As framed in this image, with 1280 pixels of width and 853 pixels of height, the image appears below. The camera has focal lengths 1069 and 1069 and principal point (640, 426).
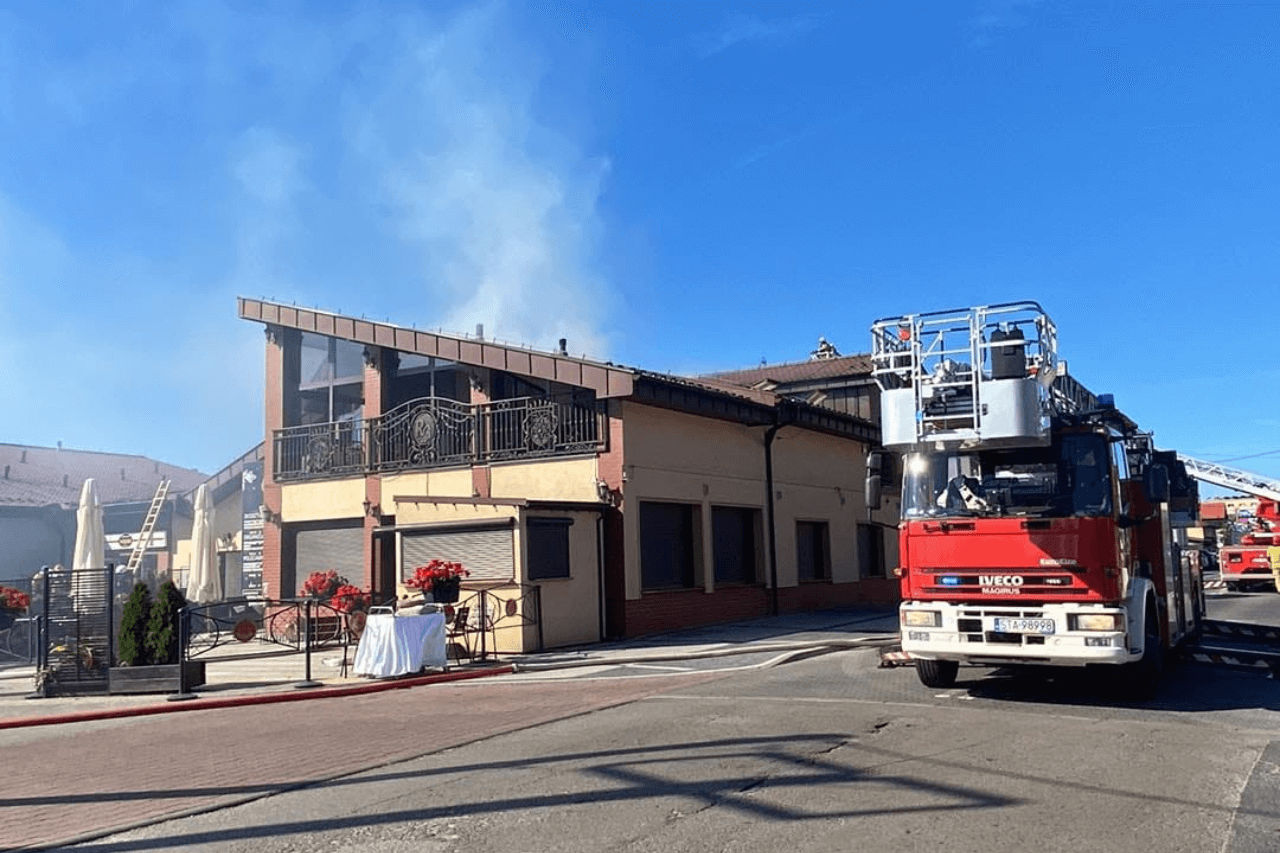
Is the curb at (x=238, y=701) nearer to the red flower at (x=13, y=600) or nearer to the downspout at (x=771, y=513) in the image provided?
the red flower at (x=13, y=600)

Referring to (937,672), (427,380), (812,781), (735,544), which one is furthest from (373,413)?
(812,781)

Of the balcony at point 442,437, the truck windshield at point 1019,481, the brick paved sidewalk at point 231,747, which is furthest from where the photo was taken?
the balcony at point 442,437

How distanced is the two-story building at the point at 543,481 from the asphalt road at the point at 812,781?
6.37m

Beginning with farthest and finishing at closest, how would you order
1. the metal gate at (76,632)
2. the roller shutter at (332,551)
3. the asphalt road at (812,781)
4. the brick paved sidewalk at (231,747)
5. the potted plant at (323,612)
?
1. the roller shutter at (332,551)
2. the potted plant at (323,612)
3. the metal gate at (76,632)
4. the brick paved sidewalk at (231,747)
5. the asphalt road at (812,781)

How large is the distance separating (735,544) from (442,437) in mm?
6607

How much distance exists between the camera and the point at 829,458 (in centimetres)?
2711

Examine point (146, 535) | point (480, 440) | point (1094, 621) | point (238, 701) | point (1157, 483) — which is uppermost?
point (480, 440)

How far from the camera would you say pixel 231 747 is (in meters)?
9.91

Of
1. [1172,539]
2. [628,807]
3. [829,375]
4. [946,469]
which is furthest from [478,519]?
[829,375]

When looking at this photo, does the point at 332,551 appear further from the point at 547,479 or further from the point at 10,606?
the point at 10,606

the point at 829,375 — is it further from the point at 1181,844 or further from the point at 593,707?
the point at 1181,844

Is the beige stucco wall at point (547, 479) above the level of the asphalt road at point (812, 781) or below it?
above

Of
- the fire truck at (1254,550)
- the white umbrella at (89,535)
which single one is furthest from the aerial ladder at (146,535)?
the fire truck at (1254,550)

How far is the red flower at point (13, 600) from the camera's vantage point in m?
17.6
